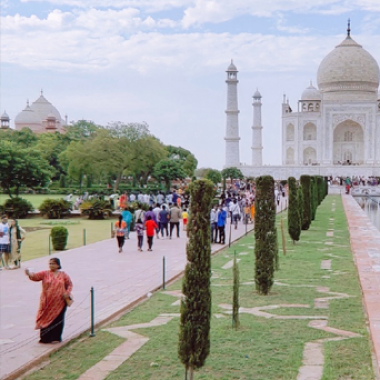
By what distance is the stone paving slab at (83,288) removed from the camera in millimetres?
5637

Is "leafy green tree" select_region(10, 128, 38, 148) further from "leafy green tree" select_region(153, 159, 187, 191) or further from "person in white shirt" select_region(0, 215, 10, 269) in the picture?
"person in white shirt" select_region(0, 215, 10, 269)

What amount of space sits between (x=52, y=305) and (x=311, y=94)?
50657mm

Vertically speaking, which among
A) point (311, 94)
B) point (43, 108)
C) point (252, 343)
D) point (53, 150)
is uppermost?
point (43, 108)

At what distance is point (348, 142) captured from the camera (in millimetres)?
53625

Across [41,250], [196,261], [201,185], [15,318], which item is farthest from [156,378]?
[41,250]

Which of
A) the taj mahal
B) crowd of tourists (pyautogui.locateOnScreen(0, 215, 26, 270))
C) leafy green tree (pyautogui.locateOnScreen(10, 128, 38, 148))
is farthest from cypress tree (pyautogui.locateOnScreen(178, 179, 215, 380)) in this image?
the taj mahal

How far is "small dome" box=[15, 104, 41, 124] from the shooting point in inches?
2707

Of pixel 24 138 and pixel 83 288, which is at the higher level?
pixel 24 138

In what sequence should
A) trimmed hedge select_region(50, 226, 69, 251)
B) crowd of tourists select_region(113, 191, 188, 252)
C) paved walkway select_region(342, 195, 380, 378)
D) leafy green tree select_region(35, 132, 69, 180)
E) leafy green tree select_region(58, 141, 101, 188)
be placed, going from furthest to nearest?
leafy green tree select_region(35, 132, 69, 180) < leafy green tree select_region(58, 141, 101, 188) < trimmed hedge select_region(50, 226, 69, 251) < crowd of tourists select_region(113, 191, 188, 252) < paved walkway select_region(342, 195, 380, 378)

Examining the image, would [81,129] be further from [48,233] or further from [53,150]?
[48,233]

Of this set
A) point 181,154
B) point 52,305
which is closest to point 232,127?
point 181,154

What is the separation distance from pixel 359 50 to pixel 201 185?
50852mm

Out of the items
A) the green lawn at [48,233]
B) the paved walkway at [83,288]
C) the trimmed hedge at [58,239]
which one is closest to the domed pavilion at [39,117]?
the green lawn at [48,233]

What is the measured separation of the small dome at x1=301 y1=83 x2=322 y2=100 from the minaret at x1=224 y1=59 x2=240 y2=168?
757 centimetres
